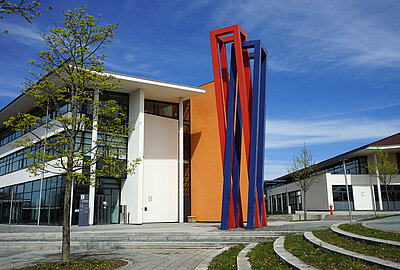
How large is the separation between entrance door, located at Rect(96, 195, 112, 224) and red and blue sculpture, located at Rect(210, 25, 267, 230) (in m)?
13.5

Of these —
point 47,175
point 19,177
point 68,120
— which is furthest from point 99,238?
point 19,177

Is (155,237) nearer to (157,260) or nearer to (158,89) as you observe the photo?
(157,260)

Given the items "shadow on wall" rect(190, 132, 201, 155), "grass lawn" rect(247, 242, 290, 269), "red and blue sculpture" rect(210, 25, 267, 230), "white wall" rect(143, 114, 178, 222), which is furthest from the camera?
"shadow on wall" rect(190, 132, 201, 155)

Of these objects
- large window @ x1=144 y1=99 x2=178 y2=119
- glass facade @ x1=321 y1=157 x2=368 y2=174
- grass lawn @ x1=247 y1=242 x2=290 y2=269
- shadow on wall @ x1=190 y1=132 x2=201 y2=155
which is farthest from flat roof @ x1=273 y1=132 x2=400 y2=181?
grass lawn @ x1=247 y1=242 x2=290 y2=269

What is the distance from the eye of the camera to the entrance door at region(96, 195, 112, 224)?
1043 inches

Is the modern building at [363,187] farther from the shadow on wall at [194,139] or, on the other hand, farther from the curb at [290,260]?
the curb at [290,260]

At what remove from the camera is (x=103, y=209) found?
1056 inches

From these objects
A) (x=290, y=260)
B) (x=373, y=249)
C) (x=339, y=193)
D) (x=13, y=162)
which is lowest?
(x=290, y=260)

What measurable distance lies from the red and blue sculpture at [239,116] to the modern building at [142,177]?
37.2 ft

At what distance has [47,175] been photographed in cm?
2745

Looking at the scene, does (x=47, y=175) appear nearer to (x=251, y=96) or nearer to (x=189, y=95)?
(x=189, y=95)

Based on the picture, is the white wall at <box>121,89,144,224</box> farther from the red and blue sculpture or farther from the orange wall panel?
the red and blue sculpture

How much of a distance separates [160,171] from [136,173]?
2975 mm

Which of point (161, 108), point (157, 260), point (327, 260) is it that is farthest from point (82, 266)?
point (161, 108)
